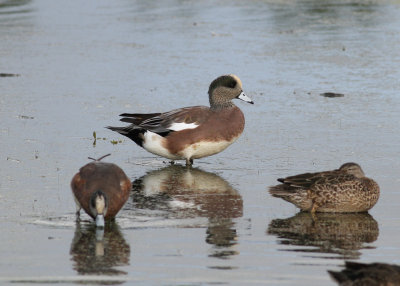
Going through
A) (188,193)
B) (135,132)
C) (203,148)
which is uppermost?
(135,132)

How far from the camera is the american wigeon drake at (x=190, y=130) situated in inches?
393

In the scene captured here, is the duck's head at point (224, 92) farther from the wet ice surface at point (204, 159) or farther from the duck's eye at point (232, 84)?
the wet ice surface at point (204, 159)

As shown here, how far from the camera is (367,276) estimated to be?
215 inches

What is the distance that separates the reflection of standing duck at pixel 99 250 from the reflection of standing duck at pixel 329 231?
119 cm

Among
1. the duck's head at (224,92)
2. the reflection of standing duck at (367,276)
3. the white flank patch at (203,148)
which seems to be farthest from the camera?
the duck's head at (224,92)

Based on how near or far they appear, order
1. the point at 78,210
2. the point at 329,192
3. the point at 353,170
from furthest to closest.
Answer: the point at 353,170 → the point at 329,192 → the point at 78,210

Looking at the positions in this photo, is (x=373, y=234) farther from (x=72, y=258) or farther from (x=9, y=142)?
(x=9, y=142)

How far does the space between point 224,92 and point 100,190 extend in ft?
11.5

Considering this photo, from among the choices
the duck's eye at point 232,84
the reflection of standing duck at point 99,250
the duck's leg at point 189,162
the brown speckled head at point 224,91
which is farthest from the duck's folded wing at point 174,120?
the reflection of standing duck at point 99,250

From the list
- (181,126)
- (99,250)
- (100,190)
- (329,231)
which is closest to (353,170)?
(329,231)

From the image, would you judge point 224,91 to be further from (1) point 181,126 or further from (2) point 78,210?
(2) point 78,210

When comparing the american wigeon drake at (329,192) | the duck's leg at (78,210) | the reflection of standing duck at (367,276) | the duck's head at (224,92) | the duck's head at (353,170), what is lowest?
the reflection of standing duck at (367,276)

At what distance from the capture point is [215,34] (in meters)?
19.1

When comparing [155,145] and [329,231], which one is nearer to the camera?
[329,231]
